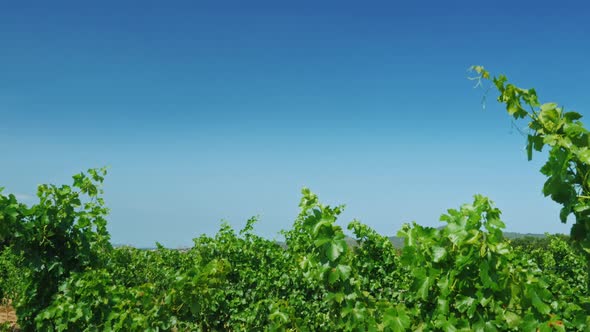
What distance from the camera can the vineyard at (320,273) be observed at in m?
3.42

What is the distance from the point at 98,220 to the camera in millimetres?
6898

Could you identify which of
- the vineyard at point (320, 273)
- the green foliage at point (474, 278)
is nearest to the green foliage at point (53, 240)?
the vineyard at point (320, 273)

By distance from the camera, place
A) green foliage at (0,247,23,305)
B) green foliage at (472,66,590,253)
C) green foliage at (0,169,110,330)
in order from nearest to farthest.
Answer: green foliage at (472,66,590,253), green foliage at (0,169,110,330), green foliage at (0,247,23,305)

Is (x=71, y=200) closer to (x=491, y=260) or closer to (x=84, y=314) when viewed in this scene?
(x=84, y=314)

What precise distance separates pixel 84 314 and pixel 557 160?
5.23 meters

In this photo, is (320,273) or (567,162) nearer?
(567,162)

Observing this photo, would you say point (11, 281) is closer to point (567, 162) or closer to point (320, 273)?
point (320, 273)

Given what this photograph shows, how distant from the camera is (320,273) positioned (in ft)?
12.9

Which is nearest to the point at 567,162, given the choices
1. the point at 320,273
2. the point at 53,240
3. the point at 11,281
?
the point at 320,273

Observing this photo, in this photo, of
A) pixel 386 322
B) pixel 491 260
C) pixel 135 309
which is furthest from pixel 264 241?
pixel 491 260

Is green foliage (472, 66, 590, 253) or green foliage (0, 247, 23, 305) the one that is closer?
green foliage (472, 66, 590, 253)

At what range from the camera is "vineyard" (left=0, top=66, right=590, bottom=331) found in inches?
134

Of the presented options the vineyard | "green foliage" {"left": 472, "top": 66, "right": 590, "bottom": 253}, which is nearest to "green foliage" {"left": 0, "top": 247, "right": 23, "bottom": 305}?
the vineyard

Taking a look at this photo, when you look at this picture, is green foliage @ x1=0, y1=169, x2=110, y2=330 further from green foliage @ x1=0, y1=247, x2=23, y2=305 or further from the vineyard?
green foliage @ x1=0, y1=247, x2=23, y2=305
